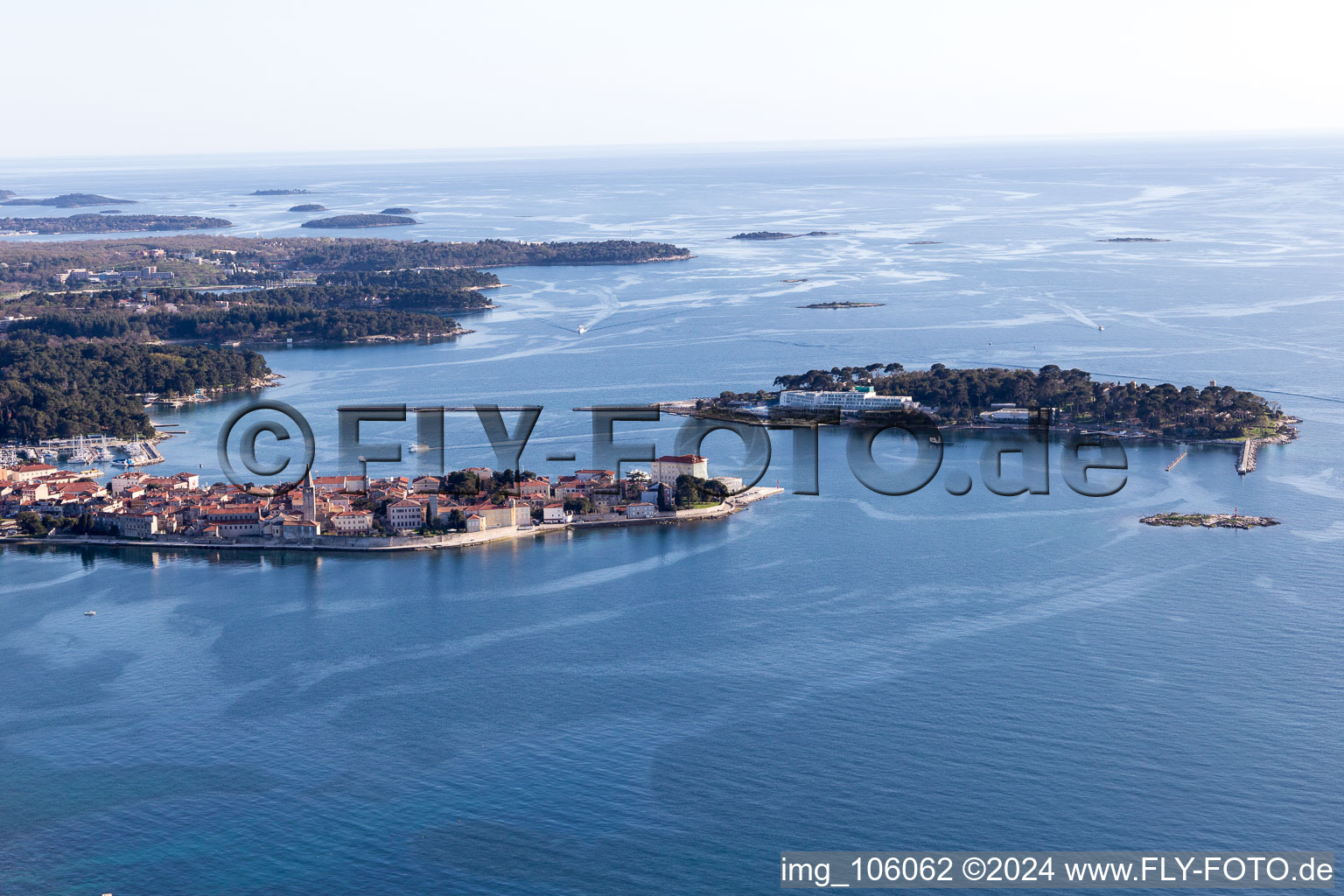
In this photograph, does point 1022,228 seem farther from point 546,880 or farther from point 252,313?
point 546,880

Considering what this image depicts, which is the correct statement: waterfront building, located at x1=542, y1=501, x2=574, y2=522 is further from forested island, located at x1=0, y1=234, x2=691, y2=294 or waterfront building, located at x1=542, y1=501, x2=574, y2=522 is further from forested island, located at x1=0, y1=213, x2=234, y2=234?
forested island, located at x1=0, y1=213, x2=234, y2=234

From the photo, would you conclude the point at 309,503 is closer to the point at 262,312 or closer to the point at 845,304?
the point at 262,312

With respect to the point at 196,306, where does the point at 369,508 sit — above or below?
below

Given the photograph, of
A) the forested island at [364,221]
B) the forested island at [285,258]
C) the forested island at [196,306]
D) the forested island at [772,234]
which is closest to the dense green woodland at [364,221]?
the forested island at [364,221]

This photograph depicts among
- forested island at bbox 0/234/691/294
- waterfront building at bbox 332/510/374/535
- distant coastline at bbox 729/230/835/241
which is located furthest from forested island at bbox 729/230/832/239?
waterfront building at bbox 332/510/374/535

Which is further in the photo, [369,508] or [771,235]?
[771,235]

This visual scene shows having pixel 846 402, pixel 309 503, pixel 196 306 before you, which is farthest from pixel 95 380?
pixel 846 402
